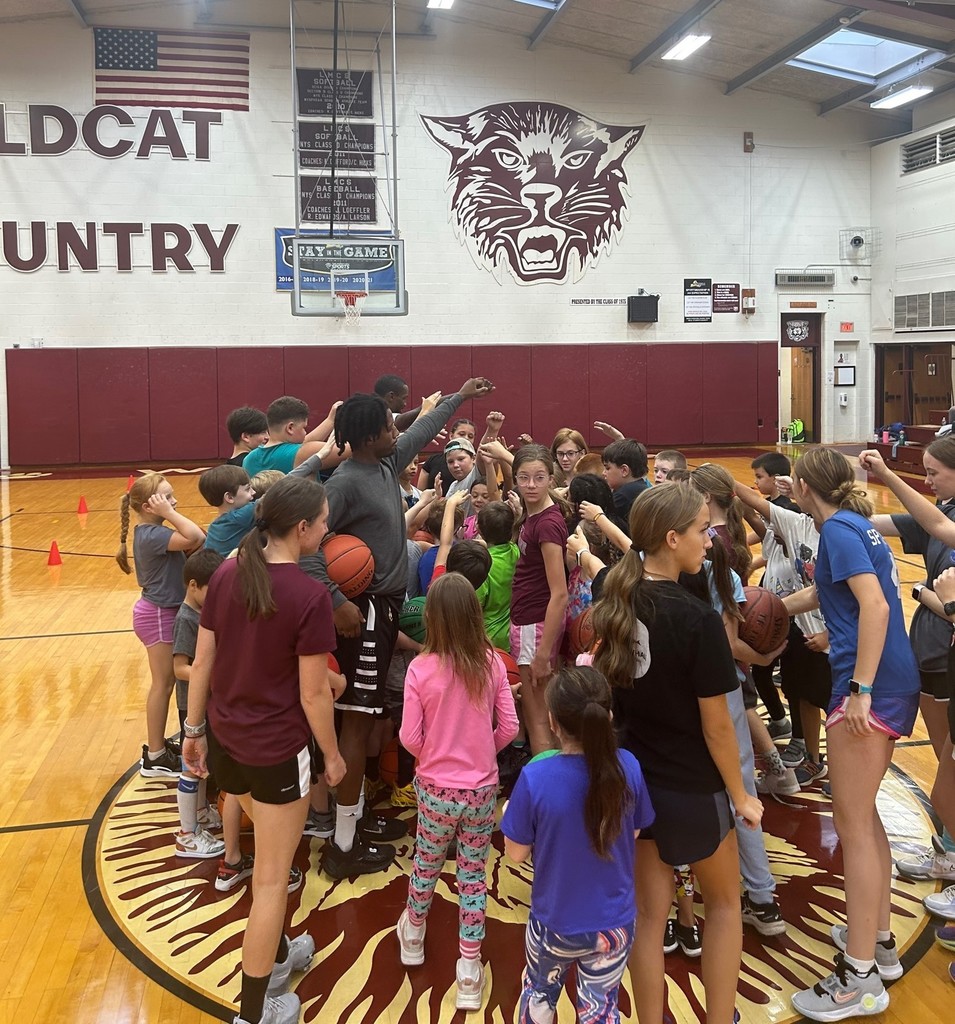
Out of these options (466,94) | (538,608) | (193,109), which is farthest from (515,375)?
(538,608)

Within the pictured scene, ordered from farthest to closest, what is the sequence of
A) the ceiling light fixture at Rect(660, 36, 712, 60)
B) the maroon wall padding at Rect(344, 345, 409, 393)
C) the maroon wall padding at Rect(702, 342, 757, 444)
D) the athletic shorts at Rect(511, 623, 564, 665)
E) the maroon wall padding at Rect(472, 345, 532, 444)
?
the maroon wall padding at Rect(702, 342, 757, 444) < the maroon wall padding at Rect(472, 345, 532, 444) < the maroon wall padding at Rect(344, 345, 409, 393) < the ceiling light fixture at Rect(660, 36, 712, 60) < the athletic shorts at Rect(511, 623, 564, 665)

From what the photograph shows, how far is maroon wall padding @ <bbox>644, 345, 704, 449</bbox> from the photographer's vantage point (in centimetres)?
1875

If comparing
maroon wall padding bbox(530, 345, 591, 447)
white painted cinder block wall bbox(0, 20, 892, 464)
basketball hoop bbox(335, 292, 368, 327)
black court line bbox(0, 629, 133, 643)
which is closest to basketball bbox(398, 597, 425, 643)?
black court line bbox(0, 629, 133, 643)

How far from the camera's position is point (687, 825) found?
2.34 meters

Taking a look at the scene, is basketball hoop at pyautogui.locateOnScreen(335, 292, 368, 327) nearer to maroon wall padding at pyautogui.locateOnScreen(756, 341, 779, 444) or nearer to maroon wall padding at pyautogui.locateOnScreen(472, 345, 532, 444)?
maroon wall padding at pyautogui.locateOnScreen(472, 345, 532, 444)

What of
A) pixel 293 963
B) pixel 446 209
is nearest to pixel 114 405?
pixel 446 209

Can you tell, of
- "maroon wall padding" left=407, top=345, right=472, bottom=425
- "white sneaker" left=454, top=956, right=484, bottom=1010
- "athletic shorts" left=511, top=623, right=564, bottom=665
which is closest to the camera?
"white sneaker" left=454, top=956, right=484, bottom=1010

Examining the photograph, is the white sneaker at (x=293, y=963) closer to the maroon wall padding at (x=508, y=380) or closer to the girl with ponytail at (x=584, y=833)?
the girl with ponytail at (x=584, y=833)

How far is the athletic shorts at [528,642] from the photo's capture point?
12.9 ft

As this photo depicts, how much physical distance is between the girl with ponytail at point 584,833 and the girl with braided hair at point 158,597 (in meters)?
2.60

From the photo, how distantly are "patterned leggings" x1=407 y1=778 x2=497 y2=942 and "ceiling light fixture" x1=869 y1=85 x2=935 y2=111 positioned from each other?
704 inches

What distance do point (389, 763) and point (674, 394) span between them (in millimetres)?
15831

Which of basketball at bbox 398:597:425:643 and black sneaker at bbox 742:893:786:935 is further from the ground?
basketball at bbox 398:597:425:643

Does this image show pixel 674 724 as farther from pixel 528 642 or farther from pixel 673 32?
pixel 673 32
